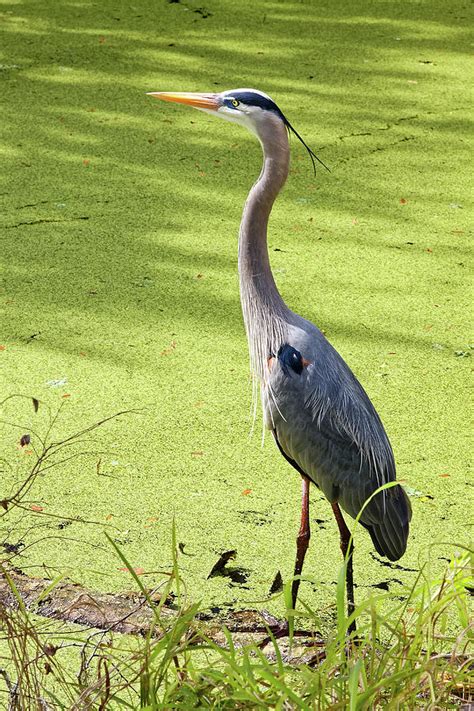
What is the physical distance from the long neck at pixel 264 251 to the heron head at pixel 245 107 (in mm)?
13

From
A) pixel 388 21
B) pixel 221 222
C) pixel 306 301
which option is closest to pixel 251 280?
pixel 306 301

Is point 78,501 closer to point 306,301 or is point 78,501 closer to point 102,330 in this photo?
point 102,330

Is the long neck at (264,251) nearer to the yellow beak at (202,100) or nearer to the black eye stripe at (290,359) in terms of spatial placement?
the black eye stripe at (290,359)

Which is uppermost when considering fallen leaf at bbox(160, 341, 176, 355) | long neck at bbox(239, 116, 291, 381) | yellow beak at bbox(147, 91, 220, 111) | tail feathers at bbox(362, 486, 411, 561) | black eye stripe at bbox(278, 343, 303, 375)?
yellow beak at bbox(147, 91, 220, 111)

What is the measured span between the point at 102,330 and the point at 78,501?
0.79m

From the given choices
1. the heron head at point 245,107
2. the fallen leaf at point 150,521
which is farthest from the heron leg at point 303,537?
the heron head at point 245,107

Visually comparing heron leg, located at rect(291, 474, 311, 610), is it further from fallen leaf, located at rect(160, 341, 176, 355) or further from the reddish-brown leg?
fallen leaf, located at rect(160, 341, 176, 355)

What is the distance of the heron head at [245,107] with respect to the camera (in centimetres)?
218

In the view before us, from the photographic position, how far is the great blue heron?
2.15 meters

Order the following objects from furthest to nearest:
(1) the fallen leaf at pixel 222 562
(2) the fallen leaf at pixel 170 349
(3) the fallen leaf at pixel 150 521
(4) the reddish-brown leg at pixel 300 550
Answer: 1. (2) the fallen leaf at pixel 170 349
2. (3) the fallen leaf at pixel 150 521
3. (1) the fallen leaf at pixel 222 562
4. (4) the reddish-brown leg at pixel 300 550

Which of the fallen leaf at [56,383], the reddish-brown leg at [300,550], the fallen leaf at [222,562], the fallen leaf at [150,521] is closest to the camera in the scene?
the reddish-brown leg at [300,550]

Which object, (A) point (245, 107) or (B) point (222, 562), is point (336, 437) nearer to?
(B) point (222, 562)

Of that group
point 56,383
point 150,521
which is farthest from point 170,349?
point 150,521

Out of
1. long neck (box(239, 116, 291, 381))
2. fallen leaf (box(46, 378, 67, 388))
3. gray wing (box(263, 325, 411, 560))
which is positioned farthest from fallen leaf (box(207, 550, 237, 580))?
fallen leaf (box(46, 378, 67, 388))
